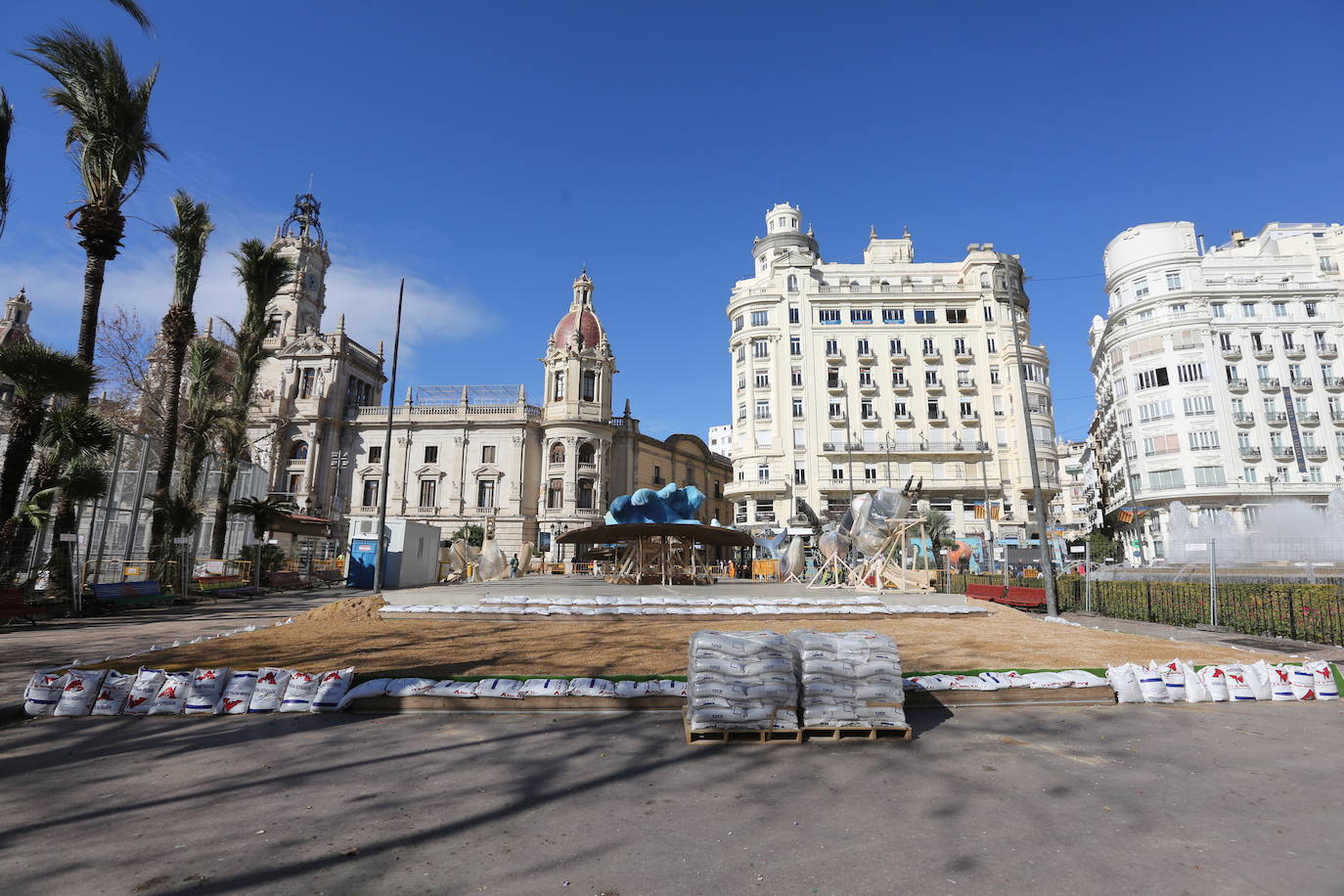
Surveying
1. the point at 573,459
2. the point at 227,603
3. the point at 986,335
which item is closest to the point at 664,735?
the point at 227,603

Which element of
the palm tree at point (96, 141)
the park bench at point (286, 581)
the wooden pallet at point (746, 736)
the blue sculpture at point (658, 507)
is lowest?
the wooden pallet at point (746, 736)

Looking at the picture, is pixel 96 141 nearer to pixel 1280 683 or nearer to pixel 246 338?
pixel 246 338

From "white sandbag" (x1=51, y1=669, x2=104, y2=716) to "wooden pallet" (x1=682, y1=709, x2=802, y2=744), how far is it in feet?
20.0

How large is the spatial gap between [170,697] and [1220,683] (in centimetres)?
1143

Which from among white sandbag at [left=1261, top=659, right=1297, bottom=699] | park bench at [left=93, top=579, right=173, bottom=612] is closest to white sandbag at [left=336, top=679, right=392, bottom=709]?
white sandbag at [left=1261, top=659, right=1297, bottom=699]

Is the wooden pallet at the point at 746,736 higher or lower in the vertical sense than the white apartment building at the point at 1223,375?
lower

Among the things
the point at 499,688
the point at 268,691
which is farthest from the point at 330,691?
the point at 499,688

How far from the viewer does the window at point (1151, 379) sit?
4856cm

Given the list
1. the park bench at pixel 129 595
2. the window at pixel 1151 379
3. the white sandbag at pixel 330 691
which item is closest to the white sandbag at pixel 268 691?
the white sandbag at pixel 330 691

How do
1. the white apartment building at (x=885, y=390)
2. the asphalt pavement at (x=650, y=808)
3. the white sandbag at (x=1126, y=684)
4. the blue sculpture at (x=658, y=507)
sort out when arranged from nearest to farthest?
1. the asphalt pavement at (x=650, y=808)
2. the white sandbag at (x=1126, y=684)
3. the blue sculpture at (x=658, y=507)
4. the white apartment building at (x=885, y=390)

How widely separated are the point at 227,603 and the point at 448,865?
2153cm

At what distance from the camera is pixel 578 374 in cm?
5062

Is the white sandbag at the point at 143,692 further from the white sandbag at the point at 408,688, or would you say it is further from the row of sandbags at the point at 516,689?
the white sandbag at the point at 408,688

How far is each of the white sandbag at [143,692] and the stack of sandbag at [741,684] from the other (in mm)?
5519
